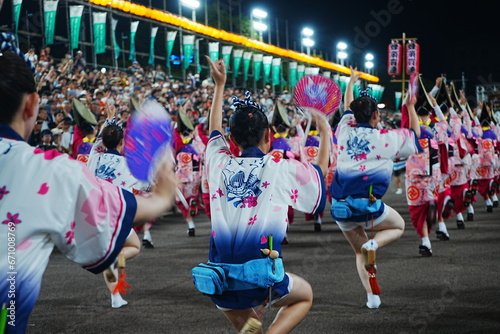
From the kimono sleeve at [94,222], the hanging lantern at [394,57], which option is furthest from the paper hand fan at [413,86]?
the hanging lantern at [394,57]

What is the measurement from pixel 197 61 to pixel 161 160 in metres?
29.4

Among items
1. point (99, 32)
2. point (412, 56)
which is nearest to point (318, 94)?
point (99, 32)

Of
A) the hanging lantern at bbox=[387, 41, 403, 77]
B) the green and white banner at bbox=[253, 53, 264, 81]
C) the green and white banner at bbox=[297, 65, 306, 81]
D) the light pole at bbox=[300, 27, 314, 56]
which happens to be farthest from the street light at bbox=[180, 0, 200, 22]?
the light pole at bbox=[300, 27, 314, 56]

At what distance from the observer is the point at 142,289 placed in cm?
690

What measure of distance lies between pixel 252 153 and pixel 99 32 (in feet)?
62.7

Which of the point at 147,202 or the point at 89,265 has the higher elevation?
the point at 147,202

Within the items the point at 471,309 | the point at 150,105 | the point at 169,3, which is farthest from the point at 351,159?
the point at 169,3

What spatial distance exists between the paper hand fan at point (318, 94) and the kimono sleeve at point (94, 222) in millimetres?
2292

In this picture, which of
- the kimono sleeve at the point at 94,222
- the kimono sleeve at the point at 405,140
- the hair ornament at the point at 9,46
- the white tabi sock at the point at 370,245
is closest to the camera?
the kimono sleeve at the point at 94,222

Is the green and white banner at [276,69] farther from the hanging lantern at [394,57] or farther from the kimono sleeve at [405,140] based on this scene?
the kimono sleeve at [405,140]

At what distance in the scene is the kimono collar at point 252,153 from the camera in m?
3.68

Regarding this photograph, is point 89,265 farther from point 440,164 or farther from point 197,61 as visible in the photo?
point 197,61

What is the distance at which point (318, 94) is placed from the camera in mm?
4367

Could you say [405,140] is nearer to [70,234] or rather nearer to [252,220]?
[252,220]
